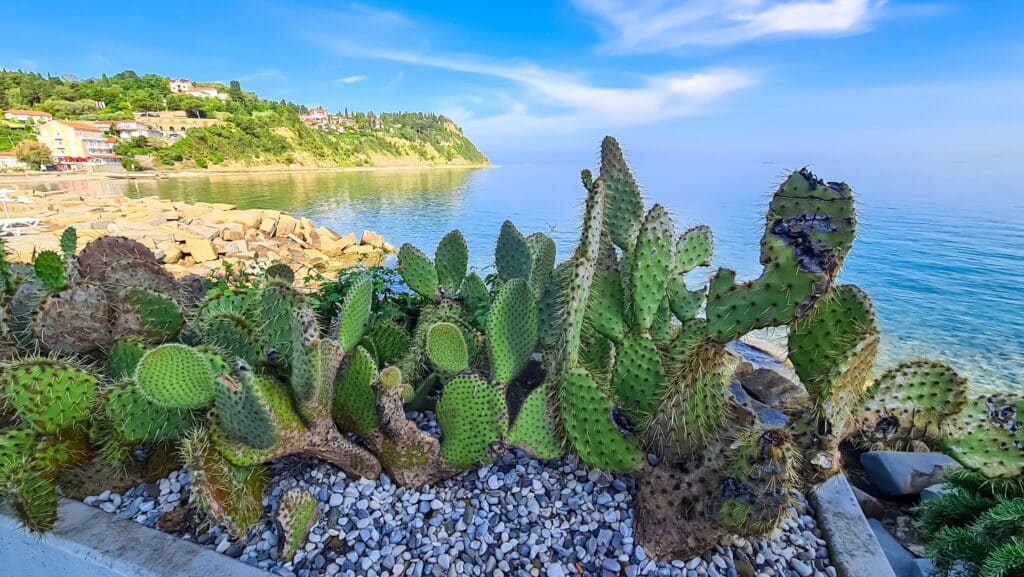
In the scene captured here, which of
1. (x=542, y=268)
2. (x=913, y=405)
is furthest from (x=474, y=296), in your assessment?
(x=913, y=405)

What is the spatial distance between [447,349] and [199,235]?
9817 mm

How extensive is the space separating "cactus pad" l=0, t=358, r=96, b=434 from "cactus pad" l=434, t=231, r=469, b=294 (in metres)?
1.56

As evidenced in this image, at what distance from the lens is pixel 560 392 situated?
1811 mm

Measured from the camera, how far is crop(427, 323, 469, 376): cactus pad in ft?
6.70

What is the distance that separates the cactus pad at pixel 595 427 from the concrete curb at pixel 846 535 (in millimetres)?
646

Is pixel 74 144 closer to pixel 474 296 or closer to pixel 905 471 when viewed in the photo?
pixel 474 296

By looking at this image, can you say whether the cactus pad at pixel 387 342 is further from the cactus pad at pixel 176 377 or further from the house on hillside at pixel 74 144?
the house on hillside at pixel 74 144

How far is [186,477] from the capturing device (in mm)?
1973

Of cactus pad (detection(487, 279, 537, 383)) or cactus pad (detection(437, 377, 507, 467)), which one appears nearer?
cactus pad (detection(437, 377, 507, 467))

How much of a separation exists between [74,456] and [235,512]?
2.28ft

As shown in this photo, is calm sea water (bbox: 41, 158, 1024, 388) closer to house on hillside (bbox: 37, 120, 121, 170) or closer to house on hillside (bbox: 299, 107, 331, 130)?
house on hillside (bbox: 37, 120, 121, 170)

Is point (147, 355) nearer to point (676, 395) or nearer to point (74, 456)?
point (74, 456)

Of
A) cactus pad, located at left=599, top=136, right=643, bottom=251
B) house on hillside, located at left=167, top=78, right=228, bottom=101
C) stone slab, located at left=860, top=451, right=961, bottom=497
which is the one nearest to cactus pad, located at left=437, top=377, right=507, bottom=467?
cactus pad, located at left=599, top=136, right=643, bottom=251

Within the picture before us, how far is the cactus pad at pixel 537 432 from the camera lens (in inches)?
72.8
